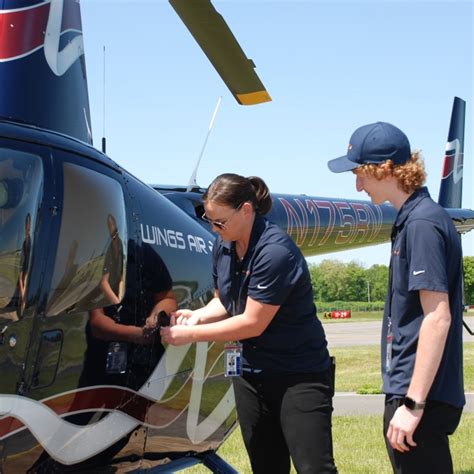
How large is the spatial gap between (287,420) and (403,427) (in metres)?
0.68

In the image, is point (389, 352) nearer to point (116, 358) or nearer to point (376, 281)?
point (116, 358)

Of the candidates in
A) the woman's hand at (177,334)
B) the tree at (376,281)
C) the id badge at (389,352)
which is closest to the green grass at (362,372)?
the woman's hand at (177,334)

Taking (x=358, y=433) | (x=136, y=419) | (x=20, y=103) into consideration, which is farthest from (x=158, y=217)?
(x=358, y=433)

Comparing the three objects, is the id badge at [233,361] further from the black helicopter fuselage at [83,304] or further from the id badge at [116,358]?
the id badge at [116,358]

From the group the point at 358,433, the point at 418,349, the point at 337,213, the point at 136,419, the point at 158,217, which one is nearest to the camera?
the point at 418,349

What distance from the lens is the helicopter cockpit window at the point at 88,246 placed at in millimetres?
2623

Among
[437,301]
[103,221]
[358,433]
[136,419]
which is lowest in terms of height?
[358,433]

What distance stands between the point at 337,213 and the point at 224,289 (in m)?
5.90

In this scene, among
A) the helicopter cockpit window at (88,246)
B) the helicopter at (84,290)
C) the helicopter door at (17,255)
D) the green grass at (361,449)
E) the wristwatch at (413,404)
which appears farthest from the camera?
the green grass at (361,449)

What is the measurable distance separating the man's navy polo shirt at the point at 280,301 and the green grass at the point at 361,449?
2.47 m

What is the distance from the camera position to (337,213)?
28.8ft

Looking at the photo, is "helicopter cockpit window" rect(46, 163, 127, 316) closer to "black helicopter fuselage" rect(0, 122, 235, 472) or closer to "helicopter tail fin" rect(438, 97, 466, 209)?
"black helicopter fuselage" rect(0, 122, 235, 472)

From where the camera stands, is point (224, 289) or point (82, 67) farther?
point (82, 67)

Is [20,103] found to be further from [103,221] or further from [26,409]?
[26,409]
